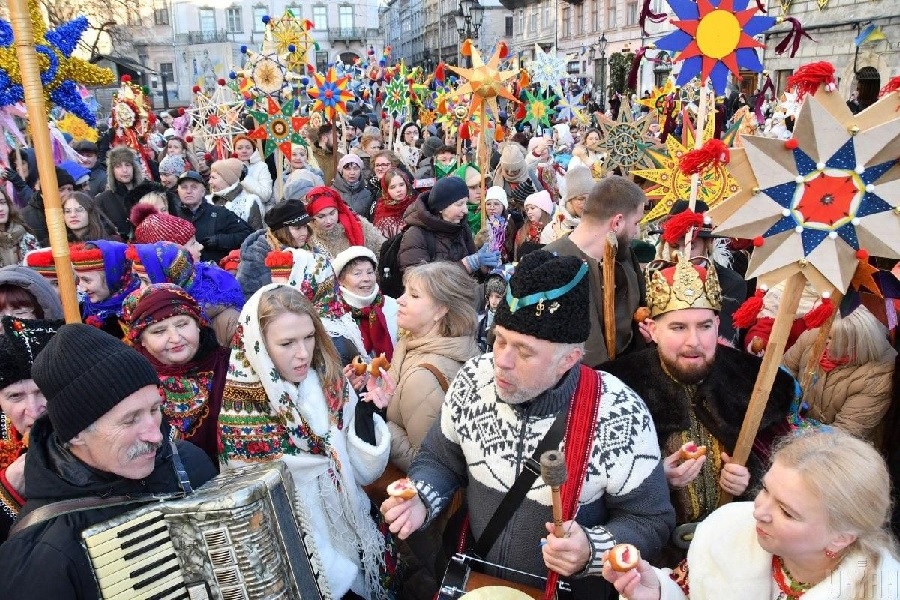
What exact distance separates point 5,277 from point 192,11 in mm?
69809

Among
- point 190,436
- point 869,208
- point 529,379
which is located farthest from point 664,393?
point 190,436

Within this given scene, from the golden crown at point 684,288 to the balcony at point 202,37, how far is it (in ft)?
227

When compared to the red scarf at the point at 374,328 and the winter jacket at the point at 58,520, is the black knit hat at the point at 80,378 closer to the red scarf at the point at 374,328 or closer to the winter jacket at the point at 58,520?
the winter jacket at the point at 58,520

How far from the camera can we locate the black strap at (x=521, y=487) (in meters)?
2.05

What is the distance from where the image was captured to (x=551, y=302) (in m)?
2.00

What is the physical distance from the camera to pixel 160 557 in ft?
5.45

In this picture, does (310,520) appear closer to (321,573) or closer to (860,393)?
(321,573)

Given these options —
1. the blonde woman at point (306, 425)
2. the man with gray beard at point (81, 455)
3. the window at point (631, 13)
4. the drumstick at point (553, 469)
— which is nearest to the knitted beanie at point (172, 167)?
the blonde woman at point (306, 425)

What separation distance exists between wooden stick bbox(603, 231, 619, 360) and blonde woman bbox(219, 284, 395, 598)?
1.31 meters

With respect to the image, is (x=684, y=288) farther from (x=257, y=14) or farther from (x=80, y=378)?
(x=257, y=14)

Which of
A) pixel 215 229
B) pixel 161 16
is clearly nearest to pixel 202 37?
pixel 161 16

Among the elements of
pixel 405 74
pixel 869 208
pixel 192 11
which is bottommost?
pixel 869 208

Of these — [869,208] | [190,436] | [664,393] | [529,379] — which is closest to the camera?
[529,379]

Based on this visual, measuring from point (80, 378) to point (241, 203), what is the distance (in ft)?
19.4
